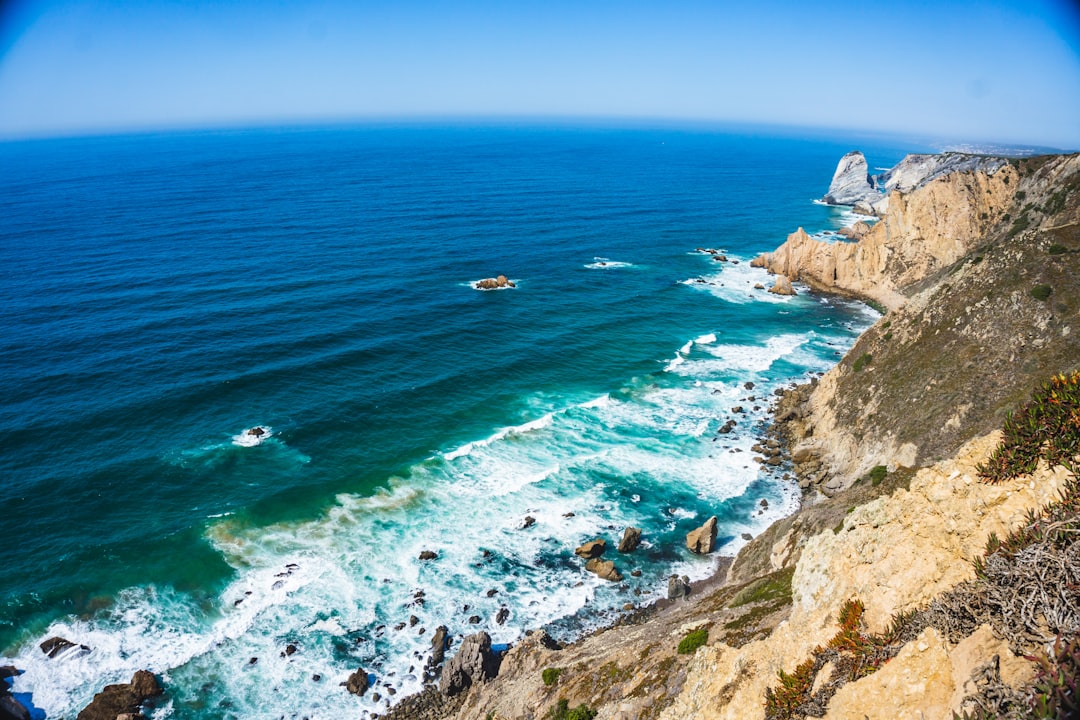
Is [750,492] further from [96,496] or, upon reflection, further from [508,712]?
[96,496]

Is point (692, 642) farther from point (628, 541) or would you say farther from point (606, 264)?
point (606, 264)

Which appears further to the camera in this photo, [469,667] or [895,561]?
[469,667]

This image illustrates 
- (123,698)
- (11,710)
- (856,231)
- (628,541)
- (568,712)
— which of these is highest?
(856,231)

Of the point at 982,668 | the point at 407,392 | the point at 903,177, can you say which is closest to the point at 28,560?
the point at 407,392

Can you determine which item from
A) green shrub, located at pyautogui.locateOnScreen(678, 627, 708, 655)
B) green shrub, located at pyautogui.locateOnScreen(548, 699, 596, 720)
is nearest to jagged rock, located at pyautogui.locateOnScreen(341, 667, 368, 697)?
green shrub, located at pyautogui.locateOnScreen(548, 699, 596, 720)

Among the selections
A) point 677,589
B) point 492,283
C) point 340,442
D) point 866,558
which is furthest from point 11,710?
point 492,283

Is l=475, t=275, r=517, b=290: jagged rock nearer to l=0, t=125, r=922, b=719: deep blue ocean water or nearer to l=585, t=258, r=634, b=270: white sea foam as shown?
l=0, t=125, r=922, b=719: deep blue ocean water

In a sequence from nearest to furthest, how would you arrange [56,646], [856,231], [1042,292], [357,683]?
1. [357,683]
2. [56,646]
3. [1042,292]
4. [856,231]

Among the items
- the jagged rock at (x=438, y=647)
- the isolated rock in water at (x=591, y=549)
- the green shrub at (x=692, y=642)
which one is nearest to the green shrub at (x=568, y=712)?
the green shrub at (x=692, y=642)
